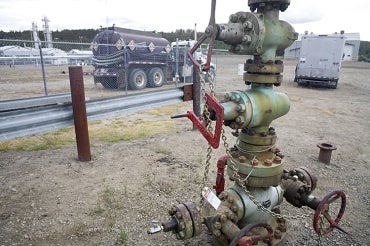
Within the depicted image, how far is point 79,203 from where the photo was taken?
315 centimetres

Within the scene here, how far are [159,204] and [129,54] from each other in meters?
9.69

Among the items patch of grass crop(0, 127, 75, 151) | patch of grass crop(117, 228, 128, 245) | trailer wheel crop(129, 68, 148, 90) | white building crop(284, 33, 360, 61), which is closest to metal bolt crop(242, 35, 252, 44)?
patch of grass crop(117, 228, 128, 245)

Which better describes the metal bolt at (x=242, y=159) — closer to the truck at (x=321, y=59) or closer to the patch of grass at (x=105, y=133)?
the patch of grass at (x=105, y=133)

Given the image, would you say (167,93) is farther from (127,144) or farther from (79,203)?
(79,203)

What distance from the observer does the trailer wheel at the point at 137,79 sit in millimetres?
12250

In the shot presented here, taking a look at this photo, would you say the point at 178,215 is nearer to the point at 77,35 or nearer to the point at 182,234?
the point at 182,234

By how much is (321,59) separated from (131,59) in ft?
30.5

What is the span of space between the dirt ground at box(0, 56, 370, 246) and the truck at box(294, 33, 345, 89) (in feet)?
28.9

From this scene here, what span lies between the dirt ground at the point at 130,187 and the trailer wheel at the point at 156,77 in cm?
778

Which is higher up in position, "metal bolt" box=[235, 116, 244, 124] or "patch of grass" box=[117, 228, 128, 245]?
"metal bolt" box=[235, 116, 244, 124]

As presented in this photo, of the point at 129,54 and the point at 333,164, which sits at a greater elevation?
the point at 129,54

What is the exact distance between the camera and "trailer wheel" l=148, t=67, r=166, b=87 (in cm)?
1325

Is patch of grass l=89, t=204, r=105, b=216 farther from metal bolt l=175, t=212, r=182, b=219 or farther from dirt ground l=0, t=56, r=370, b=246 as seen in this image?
metal bolt l=175, t=212, r=182, b=219

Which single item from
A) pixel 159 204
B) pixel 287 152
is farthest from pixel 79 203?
pixel 287 152
